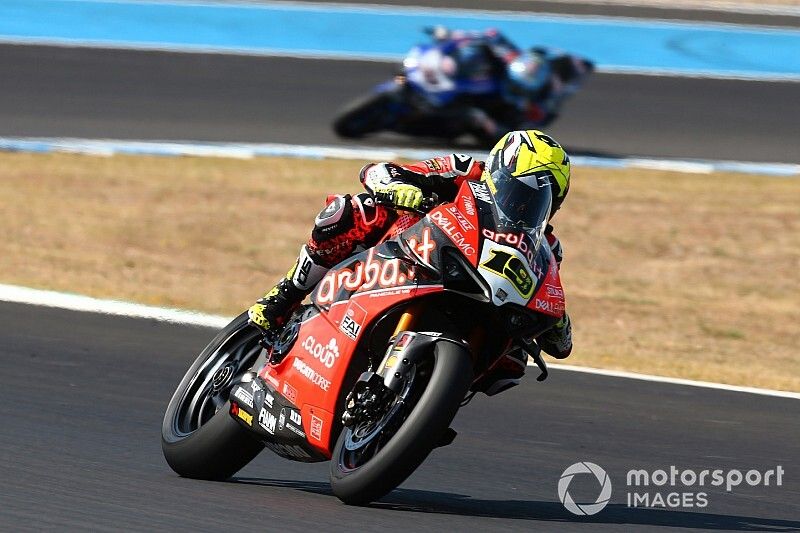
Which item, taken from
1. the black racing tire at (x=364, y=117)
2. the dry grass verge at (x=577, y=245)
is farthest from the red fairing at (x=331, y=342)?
the black racing tire at (x=364, y=117)

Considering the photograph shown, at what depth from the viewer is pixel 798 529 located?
4.78 metres

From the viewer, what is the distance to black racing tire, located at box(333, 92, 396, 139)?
15.4 m

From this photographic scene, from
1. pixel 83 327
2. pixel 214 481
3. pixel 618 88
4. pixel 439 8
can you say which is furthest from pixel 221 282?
pixel 439 8

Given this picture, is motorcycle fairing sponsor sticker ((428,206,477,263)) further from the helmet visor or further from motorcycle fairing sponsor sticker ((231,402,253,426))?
motorcycle fairing sponsor sticker ((231,402,253,426))

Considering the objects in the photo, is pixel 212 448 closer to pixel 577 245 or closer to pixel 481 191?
pixel 481 191

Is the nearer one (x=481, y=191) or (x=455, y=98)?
(x=481, y=191)

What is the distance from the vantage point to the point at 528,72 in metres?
15.1

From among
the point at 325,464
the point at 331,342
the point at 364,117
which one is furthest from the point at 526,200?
the point at 364,117

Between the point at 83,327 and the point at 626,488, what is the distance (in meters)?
3.72

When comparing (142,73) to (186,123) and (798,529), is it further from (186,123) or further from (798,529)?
(798,529)

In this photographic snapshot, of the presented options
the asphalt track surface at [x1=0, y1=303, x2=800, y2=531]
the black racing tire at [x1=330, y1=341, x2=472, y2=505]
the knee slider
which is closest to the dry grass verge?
the asphalt track surface at [x1=0, y1=303, x2=800, y2=531]

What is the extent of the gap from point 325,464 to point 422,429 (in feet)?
5.15

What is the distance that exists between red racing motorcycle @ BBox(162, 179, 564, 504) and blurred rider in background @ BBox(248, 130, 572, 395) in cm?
8

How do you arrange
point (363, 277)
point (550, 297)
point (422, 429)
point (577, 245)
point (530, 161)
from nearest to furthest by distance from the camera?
point (422, 429) → point (550, 297) → point (530, 161) → point (363, 277) → point (577, 245)
